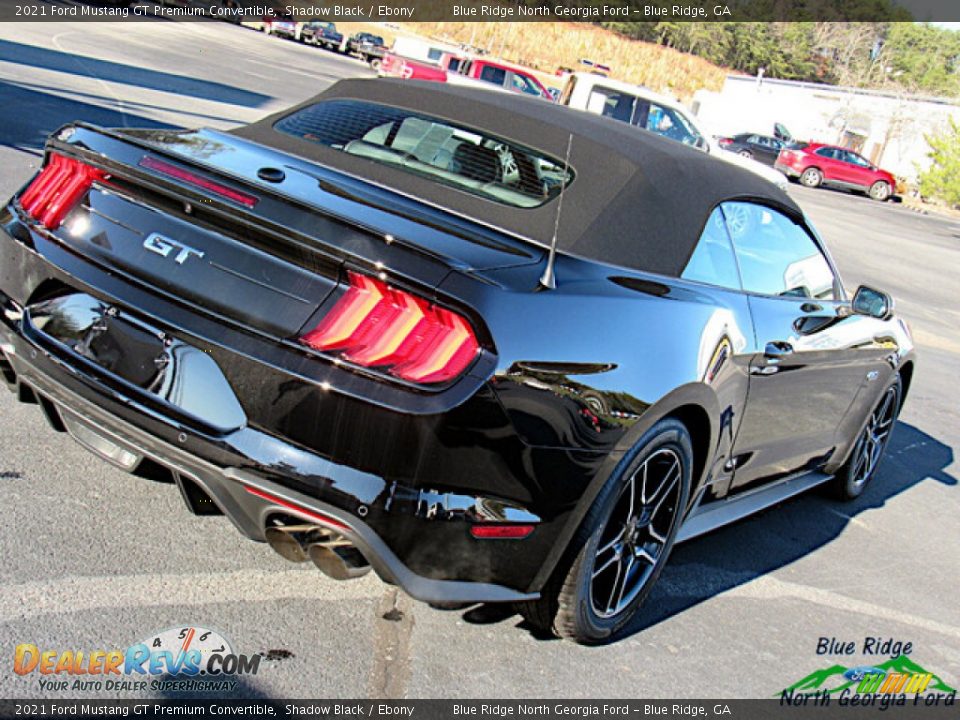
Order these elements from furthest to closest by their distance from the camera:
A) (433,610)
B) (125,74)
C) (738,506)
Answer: (125,74) < (738,506) < (433,610)

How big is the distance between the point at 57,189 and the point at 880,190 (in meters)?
38.8

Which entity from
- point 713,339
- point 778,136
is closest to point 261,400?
point 713,339

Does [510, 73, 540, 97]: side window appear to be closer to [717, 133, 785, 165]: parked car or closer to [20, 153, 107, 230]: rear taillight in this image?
[717, 133, 785, 165]: parked car

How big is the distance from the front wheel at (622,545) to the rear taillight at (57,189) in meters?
1.86

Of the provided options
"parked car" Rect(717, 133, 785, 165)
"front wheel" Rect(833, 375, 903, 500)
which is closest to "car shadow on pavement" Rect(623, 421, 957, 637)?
"front wheel" Rect(833, 375, 903, 500)

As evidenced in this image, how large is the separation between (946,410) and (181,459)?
705 centimetres

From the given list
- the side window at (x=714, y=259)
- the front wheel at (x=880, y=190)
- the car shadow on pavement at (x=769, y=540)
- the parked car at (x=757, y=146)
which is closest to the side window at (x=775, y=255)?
the side window at (x=714, y=259)

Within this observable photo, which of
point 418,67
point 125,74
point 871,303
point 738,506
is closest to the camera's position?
point 738,506

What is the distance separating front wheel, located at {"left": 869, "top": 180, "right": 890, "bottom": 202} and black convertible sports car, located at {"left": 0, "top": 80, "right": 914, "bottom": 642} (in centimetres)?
3709

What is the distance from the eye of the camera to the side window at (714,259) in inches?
146

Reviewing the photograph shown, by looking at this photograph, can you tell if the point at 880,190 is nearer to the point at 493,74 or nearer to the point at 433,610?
the point at 493,74

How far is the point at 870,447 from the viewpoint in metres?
5.70

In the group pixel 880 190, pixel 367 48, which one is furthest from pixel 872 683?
pixel 367 48

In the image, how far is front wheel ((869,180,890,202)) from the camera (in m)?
38.0
